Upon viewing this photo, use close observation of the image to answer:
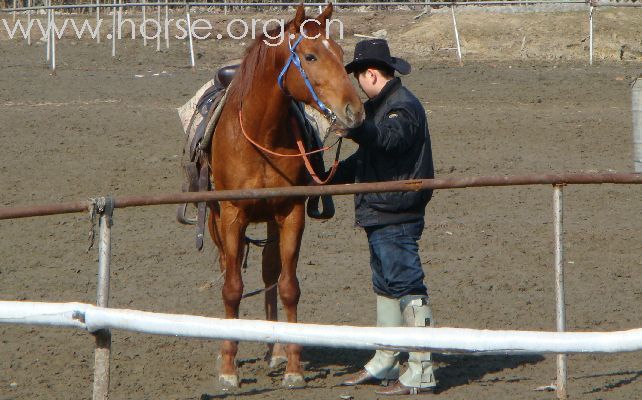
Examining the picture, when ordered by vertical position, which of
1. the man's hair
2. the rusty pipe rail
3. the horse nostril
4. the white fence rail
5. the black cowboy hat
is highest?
the black cowboy hat

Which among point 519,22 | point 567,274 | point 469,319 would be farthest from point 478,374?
point 519,22

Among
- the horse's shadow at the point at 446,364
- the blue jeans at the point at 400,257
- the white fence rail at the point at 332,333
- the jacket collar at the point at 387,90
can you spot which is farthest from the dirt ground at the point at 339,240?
the white fence rail at the point at 332,333

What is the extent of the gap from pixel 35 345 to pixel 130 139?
5968 mm

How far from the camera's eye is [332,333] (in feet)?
11.2

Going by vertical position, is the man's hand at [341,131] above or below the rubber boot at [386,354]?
above

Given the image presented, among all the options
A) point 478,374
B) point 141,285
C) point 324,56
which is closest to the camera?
point 324,56

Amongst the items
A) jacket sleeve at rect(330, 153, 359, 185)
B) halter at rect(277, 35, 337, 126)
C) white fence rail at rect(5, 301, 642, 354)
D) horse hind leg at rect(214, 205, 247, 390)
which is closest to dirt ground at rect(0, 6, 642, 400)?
horse hind leg at rect(214, 205, 247, 390)

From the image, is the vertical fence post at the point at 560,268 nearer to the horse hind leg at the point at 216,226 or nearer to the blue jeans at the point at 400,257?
the blue jeans at the point at 400,257

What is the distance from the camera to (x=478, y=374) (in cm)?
588

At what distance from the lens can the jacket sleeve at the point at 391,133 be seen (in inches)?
199

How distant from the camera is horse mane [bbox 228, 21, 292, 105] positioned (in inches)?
224

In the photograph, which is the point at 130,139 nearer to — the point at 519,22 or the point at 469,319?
the point at 469,319

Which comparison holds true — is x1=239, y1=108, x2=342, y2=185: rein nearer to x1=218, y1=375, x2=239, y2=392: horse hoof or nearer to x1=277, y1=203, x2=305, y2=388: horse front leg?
x1=277, y1=203, x2=305, y2=388: horse front leg

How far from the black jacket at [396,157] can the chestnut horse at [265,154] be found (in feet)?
1.22
